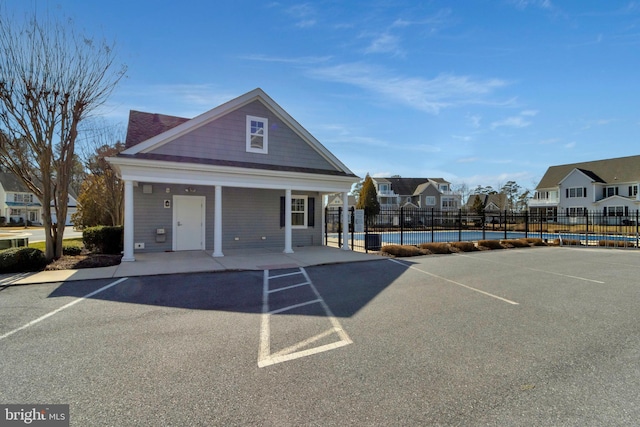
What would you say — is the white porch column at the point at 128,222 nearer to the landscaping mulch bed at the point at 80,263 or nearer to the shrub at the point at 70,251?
the landscaping mulch bed at the point at 80,263

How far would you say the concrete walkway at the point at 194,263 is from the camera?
26.0 feet

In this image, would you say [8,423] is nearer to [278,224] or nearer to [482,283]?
[482,283]

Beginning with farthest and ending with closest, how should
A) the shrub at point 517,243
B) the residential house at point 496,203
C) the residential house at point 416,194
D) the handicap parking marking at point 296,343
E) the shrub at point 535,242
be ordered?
the residential house at point 496,203 → the residential house at point 416,194 → the shrub at point 535,242 → the shrub at point 517,243 → the handicap parking marking at point 296,343

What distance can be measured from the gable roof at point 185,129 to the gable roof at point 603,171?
43572 mm

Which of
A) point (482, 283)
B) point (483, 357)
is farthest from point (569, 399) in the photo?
point (482, 283)

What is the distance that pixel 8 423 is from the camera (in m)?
2.63

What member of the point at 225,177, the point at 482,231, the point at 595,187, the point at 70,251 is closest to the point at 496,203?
the point at 595,187

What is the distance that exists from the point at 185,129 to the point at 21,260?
632 cm

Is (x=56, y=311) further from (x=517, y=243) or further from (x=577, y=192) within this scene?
(x=577, y=192)

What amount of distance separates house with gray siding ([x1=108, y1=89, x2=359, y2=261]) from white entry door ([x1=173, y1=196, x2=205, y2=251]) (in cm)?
4

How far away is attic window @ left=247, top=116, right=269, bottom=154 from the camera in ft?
43.3

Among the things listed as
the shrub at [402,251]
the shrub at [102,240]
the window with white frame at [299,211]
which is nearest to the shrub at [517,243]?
the shrub at [402,251]

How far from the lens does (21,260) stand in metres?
8.58

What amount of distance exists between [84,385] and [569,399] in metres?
4.69
